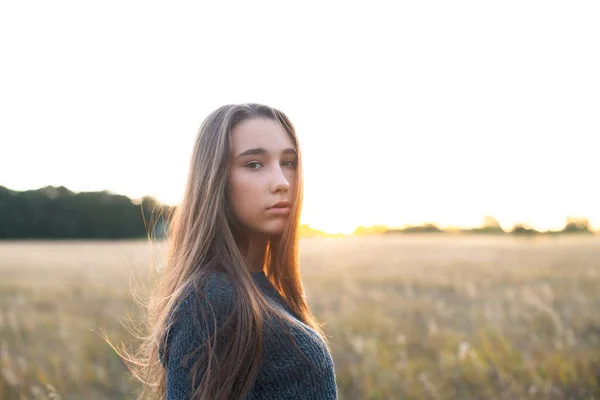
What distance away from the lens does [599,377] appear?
3.96m

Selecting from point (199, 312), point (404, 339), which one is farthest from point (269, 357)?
point (404, 339)

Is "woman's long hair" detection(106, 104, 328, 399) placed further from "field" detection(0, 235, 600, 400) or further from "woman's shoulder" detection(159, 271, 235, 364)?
"field" detection(0, 235, 600, 400)

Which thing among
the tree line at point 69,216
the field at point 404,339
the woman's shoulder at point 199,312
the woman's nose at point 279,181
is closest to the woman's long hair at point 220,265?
the woman's shoulder at point 199,312

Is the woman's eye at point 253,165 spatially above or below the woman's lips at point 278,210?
above

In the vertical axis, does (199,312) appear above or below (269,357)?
above

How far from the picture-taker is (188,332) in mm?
1495

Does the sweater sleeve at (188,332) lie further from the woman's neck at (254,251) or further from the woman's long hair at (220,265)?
the woman's neck at (254,251)

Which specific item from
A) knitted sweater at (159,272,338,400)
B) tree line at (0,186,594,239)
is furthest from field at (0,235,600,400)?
tree line at (0,186,594,239)

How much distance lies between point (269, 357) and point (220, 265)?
34 centimetres

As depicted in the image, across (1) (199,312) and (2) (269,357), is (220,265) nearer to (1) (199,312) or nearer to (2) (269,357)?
(1) (199,312)

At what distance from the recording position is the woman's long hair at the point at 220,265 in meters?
1.49

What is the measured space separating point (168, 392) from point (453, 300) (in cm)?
689

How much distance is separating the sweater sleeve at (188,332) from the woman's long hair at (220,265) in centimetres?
2

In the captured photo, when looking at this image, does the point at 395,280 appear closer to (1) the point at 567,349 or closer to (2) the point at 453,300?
(2) the point at 453,300
